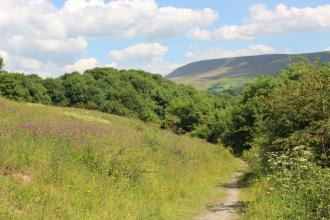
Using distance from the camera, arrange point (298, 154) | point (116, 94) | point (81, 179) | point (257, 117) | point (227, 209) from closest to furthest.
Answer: point (81, 179) < point (298, 154) < point (227, 209) < point (257, 117) < point (116, 94)

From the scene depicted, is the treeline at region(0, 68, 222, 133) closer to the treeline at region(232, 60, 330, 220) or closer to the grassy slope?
the treeline at region(232, 60, 330, 220)

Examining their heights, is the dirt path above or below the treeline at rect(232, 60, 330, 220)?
below

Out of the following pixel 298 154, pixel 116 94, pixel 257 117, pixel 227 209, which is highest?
pixel 116 94

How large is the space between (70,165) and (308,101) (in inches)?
414

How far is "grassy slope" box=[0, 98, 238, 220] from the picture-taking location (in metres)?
10.3

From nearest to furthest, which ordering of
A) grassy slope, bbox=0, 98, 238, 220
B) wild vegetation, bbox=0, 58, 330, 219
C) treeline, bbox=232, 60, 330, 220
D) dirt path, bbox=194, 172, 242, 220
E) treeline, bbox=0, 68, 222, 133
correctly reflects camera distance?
treeline, bbox=232, 60, 330, 220, grassy slope, bbox=0, 98, 238, 220, wild vegetation, bbox=0, 58, 330, 219, dirt path, bbox=194, 172, 242, 220, treeline, bbox=0, 68, 222, 133

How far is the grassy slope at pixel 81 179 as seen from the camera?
1027 cm

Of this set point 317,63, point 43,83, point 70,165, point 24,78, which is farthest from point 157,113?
point 70,165

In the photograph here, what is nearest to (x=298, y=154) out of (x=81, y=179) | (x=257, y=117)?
(x=81, y=179)

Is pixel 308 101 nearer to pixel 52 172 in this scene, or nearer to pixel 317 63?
pixel 317 63

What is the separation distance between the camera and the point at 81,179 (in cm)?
1290

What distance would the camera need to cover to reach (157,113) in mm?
117875

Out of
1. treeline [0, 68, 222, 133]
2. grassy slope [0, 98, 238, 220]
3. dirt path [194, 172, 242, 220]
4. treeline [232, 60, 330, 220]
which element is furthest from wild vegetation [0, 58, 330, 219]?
dirt path [194, 172, 242, 220]

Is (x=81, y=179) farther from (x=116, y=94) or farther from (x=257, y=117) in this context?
(x=116, y=94)
